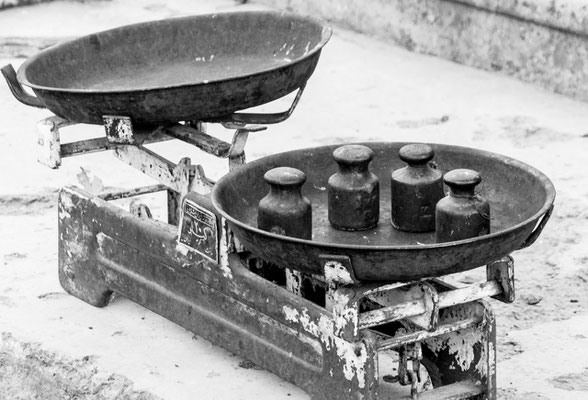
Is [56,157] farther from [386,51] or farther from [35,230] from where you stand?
[386,51]

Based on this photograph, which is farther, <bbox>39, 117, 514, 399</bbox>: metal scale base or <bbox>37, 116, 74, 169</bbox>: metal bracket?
<bbox>37, 116, 74, 169</bbox>: metal bracket

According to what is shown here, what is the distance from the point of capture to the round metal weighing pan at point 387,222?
316 cm

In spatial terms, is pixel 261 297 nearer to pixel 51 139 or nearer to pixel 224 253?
pixel 224 253

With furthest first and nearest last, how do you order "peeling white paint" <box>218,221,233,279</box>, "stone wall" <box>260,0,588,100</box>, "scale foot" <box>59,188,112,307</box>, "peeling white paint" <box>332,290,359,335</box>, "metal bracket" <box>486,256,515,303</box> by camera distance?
"stone wall" <box>260,0,588,100</box> → "scale foot" <box>59,188,112,307</box> → "peeling white paint" <box>218,221,233,279</box> → "metal bracket" <box>486,256,515,303</box> → "peeling white paint" <box>332,290,359,335</box>

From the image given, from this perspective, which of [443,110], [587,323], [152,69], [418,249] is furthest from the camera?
[443,110]

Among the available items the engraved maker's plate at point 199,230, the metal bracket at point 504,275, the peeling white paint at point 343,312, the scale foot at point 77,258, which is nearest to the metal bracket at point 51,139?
the scale foot at point 77,258

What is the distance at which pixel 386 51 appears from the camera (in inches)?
285

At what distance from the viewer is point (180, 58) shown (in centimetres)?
465

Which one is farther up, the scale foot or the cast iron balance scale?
the cast iron balance scale

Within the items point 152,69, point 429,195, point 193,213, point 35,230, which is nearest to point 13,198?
point 35,230

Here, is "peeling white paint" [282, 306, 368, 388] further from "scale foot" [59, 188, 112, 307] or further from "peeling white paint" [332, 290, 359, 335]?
"scale foot" [59, 188, 112, 307]

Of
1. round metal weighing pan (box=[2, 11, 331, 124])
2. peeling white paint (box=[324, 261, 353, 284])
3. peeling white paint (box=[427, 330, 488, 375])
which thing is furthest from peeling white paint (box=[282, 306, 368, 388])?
round metal weighing pan (box=[2, 11, 331, 124])

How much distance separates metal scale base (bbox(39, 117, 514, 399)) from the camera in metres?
3.40

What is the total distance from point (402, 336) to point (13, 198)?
2.43 metres
